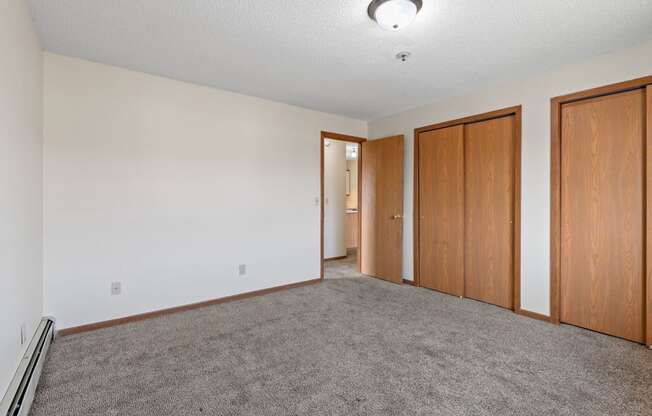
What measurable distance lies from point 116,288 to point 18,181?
1387mm

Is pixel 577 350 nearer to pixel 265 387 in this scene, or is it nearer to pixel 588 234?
pixel 588 234

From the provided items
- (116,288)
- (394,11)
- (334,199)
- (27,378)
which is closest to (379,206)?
(334,199)

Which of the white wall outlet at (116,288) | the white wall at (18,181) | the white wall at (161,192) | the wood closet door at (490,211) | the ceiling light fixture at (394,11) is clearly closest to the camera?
the white wall at (18,181)

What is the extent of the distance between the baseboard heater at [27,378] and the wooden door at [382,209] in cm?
372

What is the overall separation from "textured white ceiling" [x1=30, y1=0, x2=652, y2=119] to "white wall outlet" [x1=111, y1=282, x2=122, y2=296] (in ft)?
6.68

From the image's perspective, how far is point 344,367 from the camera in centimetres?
219

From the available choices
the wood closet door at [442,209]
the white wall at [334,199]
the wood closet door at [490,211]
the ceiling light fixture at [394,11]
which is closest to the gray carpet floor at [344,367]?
the wood closet door at [490,211]

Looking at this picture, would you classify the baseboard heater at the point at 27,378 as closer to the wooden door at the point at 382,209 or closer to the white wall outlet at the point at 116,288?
the white wall outlet at the point at 116,288

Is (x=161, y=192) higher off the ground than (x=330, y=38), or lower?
lower

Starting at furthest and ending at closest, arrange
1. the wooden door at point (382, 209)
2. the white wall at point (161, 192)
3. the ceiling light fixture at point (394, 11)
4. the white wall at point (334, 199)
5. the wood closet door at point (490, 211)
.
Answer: the white wall at point (334, 199)
the wooden door at point (382, 209)
the wood closet door at point (490, 211)
the white wall at point (161, 192)
the ceiling light fixture at point (394, 11)

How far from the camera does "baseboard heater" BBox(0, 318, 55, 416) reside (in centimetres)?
152

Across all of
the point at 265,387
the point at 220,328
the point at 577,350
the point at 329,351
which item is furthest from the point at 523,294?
the point at 220,328

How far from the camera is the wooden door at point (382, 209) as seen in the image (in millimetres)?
4438

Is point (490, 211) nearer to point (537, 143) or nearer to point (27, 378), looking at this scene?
point (537, 143)
